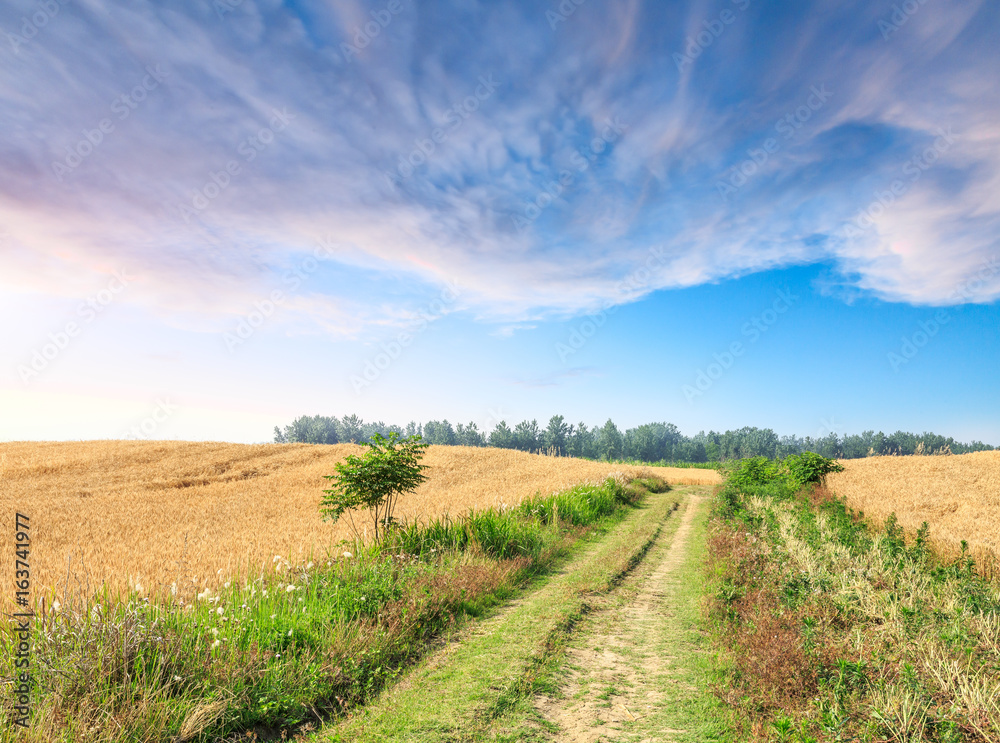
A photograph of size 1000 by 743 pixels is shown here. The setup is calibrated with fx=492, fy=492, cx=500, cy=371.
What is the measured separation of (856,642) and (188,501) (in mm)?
25427

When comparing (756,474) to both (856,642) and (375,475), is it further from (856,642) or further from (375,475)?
(375,475)

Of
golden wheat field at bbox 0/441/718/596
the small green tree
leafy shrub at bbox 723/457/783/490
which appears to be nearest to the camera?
golden wheat field at bbox 0/441/718/596

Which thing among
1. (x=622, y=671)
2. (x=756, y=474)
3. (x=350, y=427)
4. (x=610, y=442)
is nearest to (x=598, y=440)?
(x=610, y=442)

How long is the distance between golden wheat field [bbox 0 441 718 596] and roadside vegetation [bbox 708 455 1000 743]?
7820 millimetres

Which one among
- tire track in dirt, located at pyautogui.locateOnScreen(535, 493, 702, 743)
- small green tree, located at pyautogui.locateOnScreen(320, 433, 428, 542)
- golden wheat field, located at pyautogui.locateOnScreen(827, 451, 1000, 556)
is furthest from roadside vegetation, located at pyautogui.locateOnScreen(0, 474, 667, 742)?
golden wheat field, located at pyautogui.locateOnScreen(827, 451, 1000, 556)

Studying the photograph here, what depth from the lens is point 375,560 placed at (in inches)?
393

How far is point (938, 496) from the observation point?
19266mm

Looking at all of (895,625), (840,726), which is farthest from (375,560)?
(895,625)

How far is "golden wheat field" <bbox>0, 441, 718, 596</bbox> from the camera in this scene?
370 inches

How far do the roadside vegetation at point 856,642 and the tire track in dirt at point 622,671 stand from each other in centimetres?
81

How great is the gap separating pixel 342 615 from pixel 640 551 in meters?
10.4

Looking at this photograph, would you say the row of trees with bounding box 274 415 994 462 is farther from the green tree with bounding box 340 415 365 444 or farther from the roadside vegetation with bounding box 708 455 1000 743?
the roadside vegetation with bounding box 708 455 1000 743

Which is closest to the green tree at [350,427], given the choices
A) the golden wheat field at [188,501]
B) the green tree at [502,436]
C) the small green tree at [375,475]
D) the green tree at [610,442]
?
the green tree at [502,436]

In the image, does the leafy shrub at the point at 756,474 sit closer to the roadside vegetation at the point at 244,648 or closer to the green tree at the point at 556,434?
the roadside vegetation at the point at 244,648
